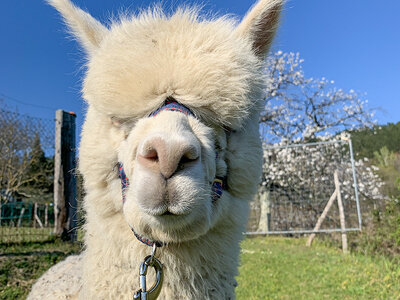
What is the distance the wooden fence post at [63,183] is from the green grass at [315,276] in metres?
3.07

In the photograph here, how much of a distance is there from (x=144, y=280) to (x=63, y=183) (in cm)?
508

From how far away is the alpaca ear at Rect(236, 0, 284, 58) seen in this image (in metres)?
1.95

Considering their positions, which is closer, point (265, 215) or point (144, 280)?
point (144, 280)

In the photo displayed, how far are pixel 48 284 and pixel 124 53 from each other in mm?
1689

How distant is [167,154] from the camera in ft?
3.94

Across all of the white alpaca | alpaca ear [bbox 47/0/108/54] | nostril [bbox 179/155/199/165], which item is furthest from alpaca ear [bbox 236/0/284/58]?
nostril [bbox 179/155/199/165]

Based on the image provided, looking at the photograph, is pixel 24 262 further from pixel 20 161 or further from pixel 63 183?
pixel 20 161

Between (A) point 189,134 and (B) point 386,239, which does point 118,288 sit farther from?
(B) point 386,239

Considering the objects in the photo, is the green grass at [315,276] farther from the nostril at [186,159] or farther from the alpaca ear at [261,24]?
the nostril at [186,159]

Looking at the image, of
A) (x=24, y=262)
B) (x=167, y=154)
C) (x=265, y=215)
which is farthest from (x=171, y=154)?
(x=265, y=215)

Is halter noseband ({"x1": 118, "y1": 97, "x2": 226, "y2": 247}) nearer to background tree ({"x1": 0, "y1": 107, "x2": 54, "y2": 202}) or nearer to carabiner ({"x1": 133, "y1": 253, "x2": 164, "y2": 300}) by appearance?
carabiner ({"x1": 133, "y1": 253, "x2": 164, "y2": 300})

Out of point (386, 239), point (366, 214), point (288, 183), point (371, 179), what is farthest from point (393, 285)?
point (371, 179)

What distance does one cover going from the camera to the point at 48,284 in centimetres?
237

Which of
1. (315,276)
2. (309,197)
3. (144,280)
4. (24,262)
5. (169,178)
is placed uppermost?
(309,197)
